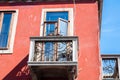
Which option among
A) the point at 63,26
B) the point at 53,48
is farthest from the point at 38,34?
the point at 53,48

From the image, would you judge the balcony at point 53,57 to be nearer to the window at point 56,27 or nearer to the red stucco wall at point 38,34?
the window at point 56,27

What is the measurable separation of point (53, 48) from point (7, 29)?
8.98 ft

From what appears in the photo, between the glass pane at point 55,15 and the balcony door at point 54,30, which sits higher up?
the glass pane at point 55,15

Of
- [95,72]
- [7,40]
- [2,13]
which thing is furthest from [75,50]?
[2,13]

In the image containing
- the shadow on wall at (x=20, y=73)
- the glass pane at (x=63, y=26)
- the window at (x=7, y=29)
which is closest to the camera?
the shadow on wall at (x=20, y=73)

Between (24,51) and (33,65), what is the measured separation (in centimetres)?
191

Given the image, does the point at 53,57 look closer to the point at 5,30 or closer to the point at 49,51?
the point at 49,51

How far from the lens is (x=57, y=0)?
14.3 meters

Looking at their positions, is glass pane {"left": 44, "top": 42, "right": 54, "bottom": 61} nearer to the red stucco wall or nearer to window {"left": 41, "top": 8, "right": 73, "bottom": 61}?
window {"left": 41, "top": 8, "right": 73, "bottom": 61}

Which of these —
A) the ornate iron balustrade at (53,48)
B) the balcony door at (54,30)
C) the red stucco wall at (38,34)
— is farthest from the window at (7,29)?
the ornate iron balustrade at (53,48)

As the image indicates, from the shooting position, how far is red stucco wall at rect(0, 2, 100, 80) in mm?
12211

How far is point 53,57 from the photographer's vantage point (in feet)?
37.6

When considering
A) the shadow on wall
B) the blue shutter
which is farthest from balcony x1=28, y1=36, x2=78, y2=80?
the blue shutter

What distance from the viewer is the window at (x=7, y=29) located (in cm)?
1291
